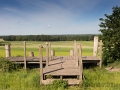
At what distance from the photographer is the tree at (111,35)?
13.1 metres

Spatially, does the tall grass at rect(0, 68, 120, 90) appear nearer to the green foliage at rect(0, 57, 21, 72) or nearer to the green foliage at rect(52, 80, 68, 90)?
the green foliage at rect(52, 80, 68, 90)

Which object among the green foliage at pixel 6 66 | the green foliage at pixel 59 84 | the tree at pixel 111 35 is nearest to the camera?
the green foliage at pixel 59 84

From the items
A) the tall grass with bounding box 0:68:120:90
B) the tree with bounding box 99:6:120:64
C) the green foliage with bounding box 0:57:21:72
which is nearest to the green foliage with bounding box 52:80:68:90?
the tall grass with bounding box 0:68:120:90

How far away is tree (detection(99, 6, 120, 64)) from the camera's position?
13.1 m

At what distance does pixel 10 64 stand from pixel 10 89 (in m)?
4.51

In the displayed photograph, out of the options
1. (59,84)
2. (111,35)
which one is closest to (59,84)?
(59,84)

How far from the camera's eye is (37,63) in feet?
45.6

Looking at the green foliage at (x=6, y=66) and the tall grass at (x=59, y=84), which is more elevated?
the green foliage at (x=6, y=66)

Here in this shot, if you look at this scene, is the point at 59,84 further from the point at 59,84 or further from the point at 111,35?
the point at 111,35

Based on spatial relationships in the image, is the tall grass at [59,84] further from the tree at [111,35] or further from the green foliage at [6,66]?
the tree at [111,35]

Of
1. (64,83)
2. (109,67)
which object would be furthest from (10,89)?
(109,67)

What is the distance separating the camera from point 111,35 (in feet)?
44.0

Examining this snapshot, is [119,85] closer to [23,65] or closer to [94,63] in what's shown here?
[94,63]

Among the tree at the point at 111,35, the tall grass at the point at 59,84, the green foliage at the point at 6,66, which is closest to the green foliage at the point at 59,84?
the tall grass at the point at 59,84
